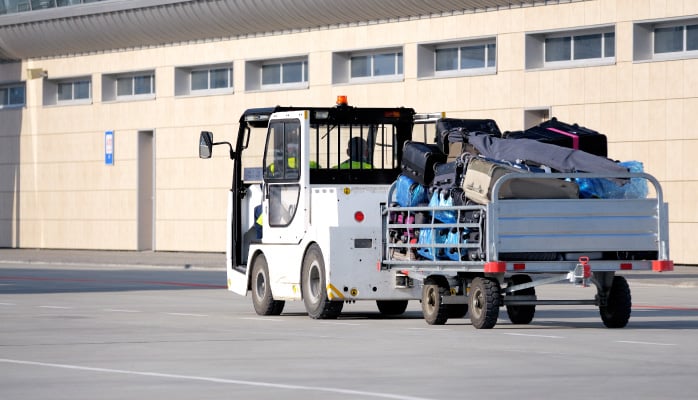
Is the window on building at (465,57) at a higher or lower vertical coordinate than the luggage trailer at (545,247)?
higher

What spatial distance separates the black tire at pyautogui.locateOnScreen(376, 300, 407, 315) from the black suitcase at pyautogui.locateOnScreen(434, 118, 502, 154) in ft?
10.0

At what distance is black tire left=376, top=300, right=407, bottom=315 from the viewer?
21859mm

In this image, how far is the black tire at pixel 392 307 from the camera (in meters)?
21.9

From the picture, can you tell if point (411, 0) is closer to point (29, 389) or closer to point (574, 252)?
point (574, 252)

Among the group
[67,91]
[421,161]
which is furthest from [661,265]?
[67,91]

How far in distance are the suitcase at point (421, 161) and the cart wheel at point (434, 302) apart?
1254mm

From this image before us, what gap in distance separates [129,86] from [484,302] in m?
37.6

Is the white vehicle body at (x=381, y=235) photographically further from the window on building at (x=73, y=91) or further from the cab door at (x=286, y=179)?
the window on building at (x=73, y=91)

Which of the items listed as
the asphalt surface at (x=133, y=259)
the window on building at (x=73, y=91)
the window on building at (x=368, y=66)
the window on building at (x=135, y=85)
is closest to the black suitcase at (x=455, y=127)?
the asphalt surface at (x=133, y=259)

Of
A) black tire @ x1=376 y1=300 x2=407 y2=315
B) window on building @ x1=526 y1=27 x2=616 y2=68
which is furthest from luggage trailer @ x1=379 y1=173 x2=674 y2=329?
window on building @ x1=526 y1=27 x2=616 y2=68

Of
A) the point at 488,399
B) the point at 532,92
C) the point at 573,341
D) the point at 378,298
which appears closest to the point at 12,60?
the point at 532,92

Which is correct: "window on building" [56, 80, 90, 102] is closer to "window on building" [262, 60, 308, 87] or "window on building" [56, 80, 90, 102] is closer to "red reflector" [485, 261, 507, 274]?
"window on building" [262, 60, 308, 87]

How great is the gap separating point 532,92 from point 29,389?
3025 centimetres

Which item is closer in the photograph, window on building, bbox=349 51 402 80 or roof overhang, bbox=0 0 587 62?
roof overhang, bbox=0 0 587 62
